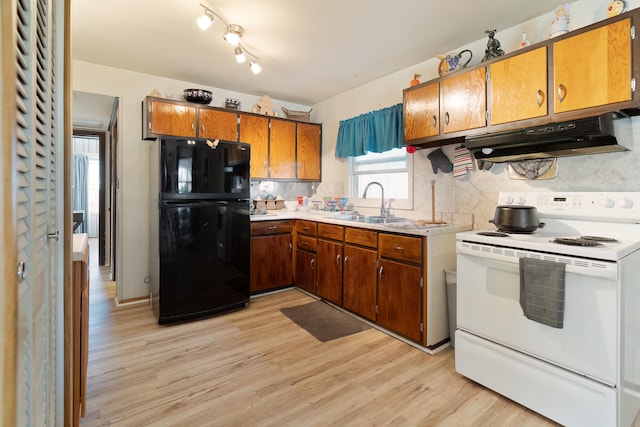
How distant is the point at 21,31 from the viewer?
0.62 meters

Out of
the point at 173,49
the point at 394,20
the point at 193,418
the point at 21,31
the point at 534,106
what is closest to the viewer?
the point at 21,31

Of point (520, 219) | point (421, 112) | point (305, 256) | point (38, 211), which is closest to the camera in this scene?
point (38, 211)

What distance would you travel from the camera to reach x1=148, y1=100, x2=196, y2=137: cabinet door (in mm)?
3231

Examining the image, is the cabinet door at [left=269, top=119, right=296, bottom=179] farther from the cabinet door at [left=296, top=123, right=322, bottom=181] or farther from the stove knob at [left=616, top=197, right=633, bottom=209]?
the stove knob at [left=616, top=197, right=633, bottom=209]

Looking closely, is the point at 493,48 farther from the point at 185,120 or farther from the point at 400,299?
the point at 185,120

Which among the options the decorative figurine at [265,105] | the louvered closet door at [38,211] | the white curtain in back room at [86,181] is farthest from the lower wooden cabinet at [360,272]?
the white curtain in back room at [86,181]

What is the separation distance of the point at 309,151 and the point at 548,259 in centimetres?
318

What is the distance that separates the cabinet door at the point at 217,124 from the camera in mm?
3494

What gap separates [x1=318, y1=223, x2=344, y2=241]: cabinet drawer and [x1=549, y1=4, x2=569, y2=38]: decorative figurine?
213 centimetres

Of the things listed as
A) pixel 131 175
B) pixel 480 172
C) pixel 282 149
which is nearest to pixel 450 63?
pixel 480 172

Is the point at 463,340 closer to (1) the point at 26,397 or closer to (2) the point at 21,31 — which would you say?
(1) the point at 26,397

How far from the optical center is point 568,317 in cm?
158

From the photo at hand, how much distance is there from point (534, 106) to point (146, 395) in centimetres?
297

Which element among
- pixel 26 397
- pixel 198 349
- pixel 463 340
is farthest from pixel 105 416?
pixel 463 340
